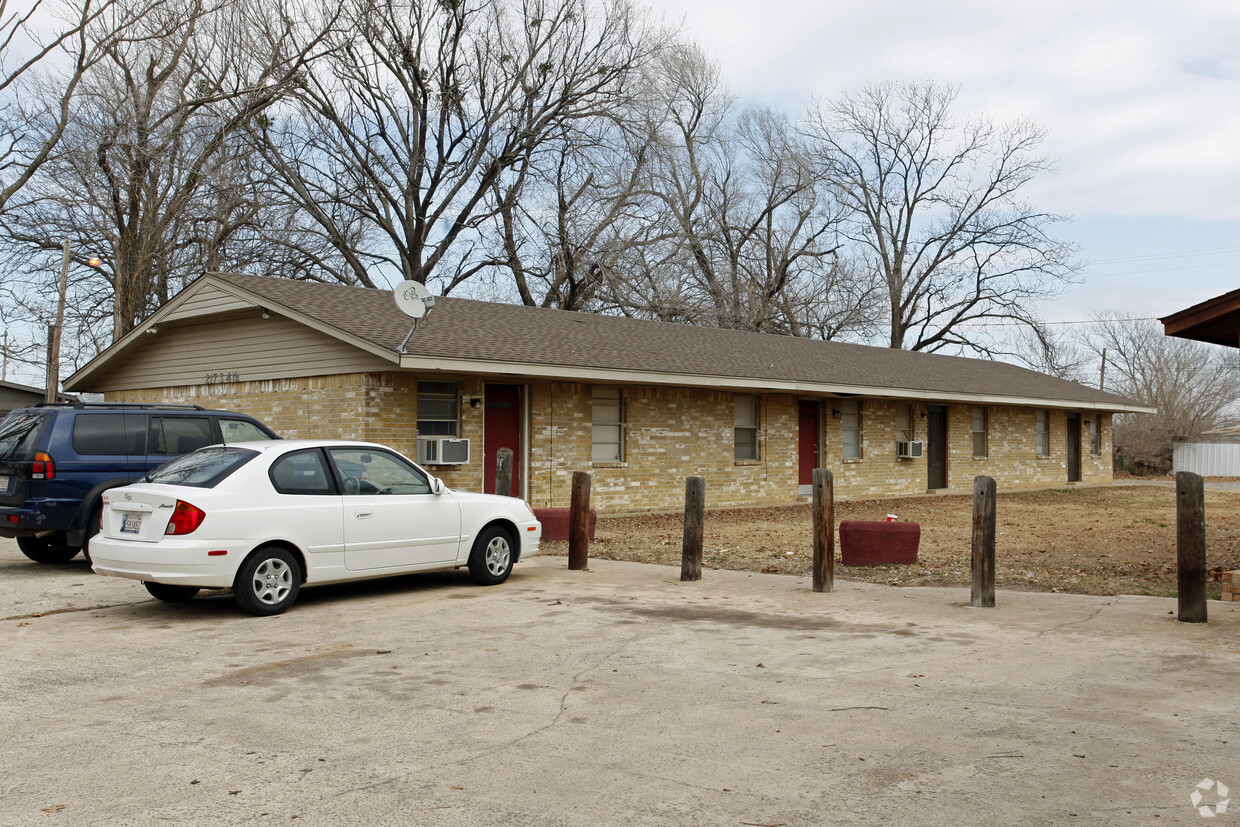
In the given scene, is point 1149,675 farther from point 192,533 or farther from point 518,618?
point 192,533

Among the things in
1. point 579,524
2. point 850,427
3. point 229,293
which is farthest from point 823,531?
point 850,427

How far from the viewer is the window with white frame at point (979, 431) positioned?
95.3ft

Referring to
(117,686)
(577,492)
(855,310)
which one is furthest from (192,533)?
(855,310)

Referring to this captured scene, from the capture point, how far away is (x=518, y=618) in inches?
340

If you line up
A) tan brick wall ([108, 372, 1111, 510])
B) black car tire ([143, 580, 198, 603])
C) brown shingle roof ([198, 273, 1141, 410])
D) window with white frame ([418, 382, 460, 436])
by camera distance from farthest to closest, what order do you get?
1. window with white frame ([418, 382, 460, 436])
2. brown shingle roof ([198, 273, 1141, 410])
3. tan brick wall ([108, 372, 1111, 510])
4. black car tire ([143, 580, 198, 603])

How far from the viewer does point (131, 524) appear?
8492 millimetres

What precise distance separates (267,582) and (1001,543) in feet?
34.8

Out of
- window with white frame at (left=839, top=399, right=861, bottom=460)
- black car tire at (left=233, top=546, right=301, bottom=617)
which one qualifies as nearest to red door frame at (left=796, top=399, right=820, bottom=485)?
window with white frame at (left=839, top=399, right=861, bottom=460)

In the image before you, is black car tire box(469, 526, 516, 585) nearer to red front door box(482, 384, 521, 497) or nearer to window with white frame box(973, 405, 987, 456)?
red front door box(482, 384, 521, 497)

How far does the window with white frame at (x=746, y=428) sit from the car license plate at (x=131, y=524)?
14.9m

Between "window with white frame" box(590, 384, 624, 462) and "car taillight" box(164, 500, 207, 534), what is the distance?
11.2 metres

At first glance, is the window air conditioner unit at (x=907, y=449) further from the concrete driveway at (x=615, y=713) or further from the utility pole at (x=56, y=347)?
the utility pole at (x=56, y=347)

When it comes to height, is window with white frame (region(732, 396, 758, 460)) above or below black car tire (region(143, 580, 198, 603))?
above

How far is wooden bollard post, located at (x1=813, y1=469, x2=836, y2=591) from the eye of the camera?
998 centimetres
